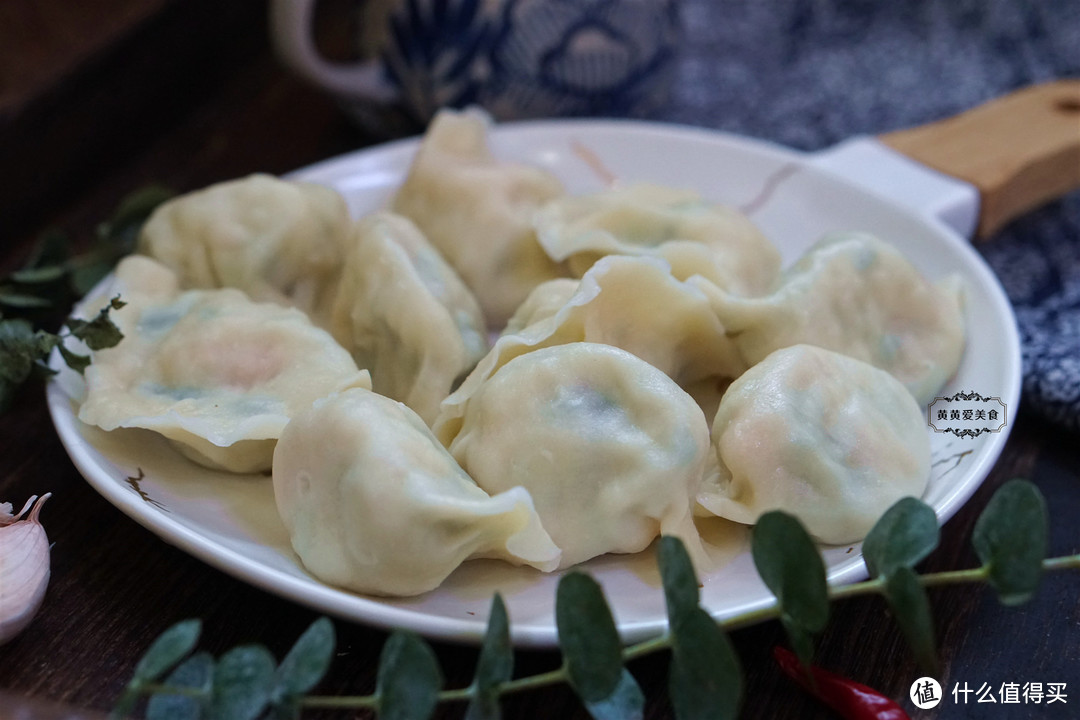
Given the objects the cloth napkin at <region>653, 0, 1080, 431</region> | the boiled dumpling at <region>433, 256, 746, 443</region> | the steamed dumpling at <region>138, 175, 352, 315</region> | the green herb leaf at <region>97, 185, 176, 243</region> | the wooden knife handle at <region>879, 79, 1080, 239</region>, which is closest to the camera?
the boiled dumpling at <region>433, 256, 746, 443</region>

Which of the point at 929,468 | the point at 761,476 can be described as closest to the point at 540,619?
the point at 761,476

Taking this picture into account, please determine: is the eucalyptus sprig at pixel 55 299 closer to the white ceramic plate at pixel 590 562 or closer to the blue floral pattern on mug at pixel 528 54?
the white ceramic plate at pixel 590 562

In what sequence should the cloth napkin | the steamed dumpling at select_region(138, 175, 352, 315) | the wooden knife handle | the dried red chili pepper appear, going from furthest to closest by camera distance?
the cloth napkin < the wooden knife handle < the steamed dumpling at select_region(138, 175, 352, 315) < the dried red chili pepper

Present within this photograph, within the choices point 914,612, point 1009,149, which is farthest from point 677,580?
point 1009,149

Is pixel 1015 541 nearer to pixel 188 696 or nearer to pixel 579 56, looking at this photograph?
pixel 188 696

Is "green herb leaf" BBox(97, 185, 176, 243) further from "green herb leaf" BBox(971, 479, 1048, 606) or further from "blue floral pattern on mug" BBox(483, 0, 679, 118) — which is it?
"green herb leaf" BBox(971, 479, 1048, 606)

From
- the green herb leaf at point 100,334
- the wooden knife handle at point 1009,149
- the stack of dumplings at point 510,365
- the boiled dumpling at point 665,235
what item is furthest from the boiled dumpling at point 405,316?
the wooden knife handle at point 1009,149

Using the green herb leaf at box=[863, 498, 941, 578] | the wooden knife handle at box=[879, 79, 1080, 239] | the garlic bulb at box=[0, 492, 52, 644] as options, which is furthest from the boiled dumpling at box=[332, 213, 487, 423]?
the wooden knife handle at box=[879, 79, 1080, 239]
